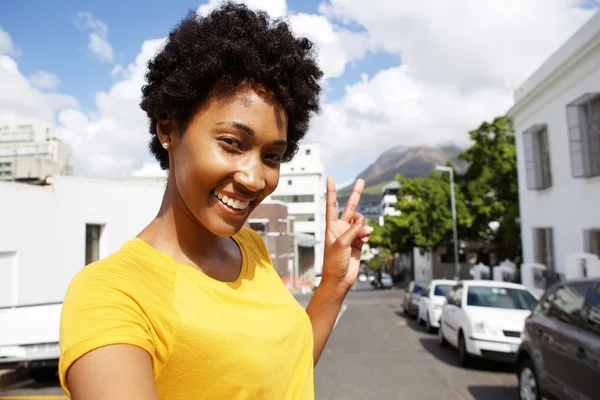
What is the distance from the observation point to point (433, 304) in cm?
1262

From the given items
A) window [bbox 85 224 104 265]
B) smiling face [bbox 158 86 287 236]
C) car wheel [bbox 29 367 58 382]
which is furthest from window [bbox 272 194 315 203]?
smiling face [bbox 158 86 287 236]

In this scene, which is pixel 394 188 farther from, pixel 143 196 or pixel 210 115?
pixel 210 115

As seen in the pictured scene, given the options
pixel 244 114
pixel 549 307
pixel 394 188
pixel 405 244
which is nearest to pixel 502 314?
pixel 549 307

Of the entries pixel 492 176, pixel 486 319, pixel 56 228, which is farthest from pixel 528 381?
pixel 492 176

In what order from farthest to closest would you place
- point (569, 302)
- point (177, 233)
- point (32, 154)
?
point (32, 154)
point (569, 302)
point (177, 233)

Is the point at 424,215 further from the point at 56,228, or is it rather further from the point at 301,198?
the point at 301,198

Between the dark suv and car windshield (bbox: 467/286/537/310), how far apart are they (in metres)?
3.32

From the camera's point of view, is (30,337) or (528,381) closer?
(528,381)

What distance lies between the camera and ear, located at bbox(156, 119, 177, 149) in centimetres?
137

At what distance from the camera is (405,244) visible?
109 feet

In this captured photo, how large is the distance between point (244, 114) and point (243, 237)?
65 centimetres

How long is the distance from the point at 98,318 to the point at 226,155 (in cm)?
53

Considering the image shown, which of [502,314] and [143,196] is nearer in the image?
[502,314]

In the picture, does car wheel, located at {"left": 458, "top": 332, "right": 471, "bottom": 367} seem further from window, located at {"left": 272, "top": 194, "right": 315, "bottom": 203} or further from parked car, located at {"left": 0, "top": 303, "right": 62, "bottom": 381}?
window, located at {"left": 272, "top": 194, "right": 315, "bottom": 203}
